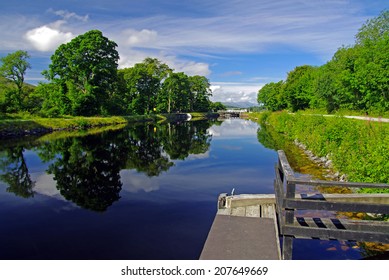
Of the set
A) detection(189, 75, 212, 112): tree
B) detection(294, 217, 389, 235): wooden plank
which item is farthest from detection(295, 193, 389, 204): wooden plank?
detection(189, 75, 212, 112): tree

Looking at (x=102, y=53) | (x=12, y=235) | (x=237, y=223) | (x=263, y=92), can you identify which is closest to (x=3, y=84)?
(x=102, y=53)

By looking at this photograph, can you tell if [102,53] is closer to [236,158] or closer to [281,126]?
[281,126]

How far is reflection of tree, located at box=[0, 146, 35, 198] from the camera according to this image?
13255 mm

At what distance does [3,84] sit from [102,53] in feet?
58.3

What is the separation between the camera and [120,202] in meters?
11.5

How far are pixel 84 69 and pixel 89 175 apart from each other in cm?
4085

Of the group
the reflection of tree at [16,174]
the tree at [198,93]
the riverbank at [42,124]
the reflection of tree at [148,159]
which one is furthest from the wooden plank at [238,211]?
the tree at [198,93]

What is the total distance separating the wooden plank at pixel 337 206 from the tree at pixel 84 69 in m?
49.2

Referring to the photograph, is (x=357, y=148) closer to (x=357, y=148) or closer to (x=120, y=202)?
(x=357, y=148)

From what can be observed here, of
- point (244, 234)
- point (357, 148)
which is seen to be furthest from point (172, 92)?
point (244, 234)

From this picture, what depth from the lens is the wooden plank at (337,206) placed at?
5.27 metres

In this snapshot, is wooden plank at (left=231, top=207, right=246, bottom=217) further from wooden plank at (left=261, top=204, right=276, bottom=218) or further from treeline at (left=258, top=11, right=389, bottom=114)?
treeline at (left=258, top=11, right=389, bottom=114)

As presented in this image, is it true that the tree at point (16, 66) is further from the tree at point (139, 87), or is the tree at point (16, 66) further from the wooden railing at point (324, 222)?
the wooden railing at point (324, 222)

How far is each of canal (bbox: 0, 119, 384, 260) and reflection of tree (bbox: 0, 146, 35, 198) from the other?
0.15ft
